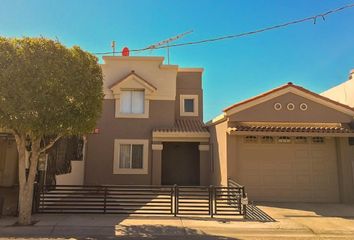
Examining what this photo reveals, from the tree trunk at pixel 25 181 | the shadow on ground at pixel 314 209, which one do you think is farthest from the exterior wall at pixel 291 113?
the tree trunk at pixel 25 181

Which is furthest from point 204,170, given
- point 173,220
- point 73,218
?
point 73,218

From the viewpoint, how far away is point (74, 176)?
15.3 metres

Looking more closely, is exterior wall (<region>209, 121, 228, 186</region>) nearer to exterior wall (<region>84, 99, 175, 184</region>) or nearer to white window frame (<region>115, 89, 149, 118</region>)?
exterior wall (<region>84, 99, 175, 184</region>)

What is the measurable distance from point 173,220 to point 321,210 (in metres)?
5.92

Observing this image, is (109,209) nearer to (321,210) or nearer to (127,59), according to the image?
(321,210)

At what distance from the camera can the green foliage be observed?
8109mm

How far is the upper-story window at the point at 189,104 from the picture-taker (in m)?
19.5

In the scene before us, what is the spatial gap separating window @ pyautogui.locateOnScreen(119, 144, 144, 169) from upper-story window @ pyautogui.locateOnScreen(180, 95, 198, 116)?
4.17 metres

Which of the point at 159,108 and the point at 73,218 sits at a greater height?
the point at 159,108

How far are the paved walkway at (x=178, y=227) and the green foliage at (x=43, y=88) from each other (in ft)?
8.88

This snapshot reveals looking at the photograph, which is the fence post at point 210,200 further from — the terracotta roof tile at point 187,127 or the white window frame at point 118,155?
the white window frame at point 118,155

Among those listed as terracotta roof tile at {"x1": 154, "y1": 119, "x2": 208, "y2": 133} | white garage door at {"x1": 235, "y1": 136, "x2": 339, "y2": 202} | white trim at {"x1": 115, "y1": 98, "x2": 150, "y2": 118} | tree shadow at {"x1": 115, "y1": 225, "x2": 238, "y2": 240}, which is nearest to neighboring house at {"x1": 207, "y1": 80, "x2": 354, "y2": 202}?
white garage door at {"x1": 235, "y1": 136, "x2": 339, "y2": 202}

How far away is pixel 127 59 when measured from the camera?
18.2 metres

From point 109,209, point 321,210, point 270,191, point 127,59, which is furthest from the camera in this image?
point 127,59
